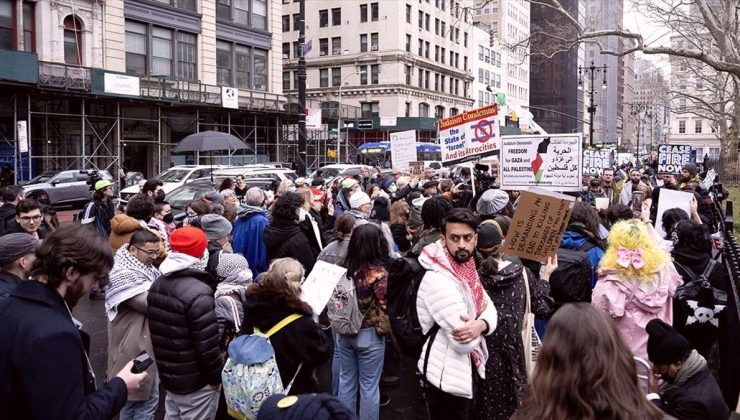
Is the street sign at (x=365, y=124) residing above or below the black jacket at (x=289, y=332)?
above

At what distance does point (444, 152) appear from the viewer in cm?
1104

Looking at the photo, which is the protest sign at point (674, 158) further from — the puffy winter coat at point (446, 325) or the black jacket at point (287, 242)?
the puffy winter coat at point (446, 325)

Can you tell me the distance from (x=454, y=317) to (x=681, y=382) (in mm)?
1254

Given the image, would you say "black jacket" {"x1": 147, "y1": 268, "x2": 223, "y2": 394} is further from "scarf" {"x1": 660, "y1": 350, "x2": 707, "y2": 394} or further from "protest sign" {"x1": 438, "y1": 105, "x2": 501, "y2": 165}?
"protest sign" {"x1": 438, "y1": 105, "x2": 501, "y2": 165}

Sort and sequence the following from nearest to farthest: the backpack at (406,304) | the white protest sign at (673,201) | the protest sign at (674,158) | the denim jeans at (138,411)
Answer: the backpack at (406,304)
the denim jeans at (138,411)
the white protest sign at (673,201)
the protest sign at (674,158)

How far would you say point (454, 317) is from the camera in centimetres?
368

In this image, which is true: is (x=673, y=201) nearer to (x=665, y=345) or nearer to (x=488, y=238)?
(x=488, y=238)

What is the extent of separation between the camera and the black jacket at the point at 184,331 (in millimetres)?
3846

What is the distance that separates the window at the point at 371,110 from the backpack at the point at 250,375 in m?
59.7

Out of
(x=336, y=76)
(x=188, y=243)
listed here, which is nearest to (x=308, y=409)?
(x=188, y=243)

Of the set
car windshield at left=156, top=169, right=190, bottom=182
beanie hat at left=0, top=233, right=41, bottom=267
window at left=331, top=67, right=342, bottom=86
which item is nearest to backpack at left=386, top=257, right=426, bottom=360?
beanie hat at left=0, top=233, right=41, bottom=267

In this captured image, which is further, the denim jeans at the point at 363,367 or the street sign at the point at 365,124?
the street sign at the point at 365,124

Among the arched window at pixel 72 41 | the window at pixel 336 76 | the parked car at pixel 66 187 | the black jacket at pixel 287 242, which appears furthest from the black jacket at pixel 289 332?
the window at pixel 336 76

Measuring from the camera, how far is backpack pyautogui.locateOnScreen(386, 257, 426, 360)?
13.0 feet
